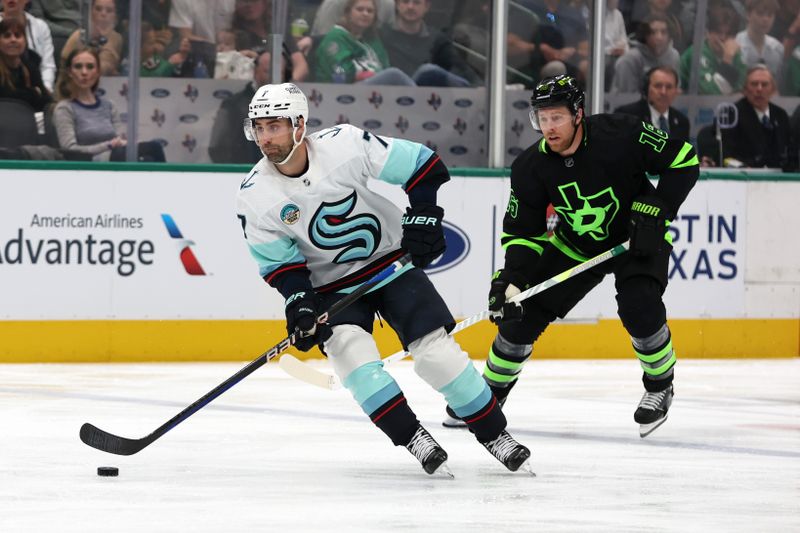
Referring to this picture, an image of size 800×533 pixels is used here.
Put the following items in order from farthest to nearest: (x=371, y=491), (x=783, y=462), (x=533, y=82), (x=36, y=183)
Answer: (x=533, y=82) → (x=36, y=183) → (x=783, y=462) → (x=371, y=491)

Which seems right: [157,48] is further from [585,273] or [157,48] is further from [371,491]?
[371,491]

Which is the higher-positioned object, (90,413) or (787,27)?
(787,27)

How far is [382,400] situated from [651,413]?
1.13m

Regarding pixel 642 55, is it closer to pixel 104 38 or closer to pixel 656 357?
pixel 104 38

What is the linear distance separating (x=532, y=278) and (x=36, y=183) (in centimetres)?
259

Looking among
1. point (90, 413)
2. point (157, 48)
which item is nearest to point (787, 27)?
point (157, 48)

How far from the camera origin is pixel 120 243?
623 centimetres

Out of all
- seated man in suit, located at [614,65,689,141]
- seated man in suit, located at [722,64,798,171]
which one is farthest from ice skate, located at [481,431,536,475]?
seated man in suit, located at [722,64,798,171]

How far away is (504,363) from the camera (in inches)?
177

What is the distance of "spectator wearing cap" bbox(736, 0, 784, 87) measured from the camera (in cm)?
713

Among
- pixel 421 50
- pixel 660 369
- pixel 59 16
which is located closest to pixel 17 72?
pixel 59 16

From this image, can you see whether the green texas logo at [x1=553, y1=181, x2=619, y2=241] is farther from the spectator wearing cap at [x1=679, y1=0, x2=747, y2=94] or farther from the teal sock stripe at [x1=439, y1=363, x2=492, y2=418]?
the spectator wearing cap at [x1=679, y1=0, x2=747, y2=94]

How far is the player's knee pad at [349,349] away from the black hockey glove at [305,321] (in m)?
0.03

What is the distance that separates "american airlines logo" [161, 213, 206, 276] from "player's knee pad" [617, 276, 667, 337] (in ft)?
8.05
